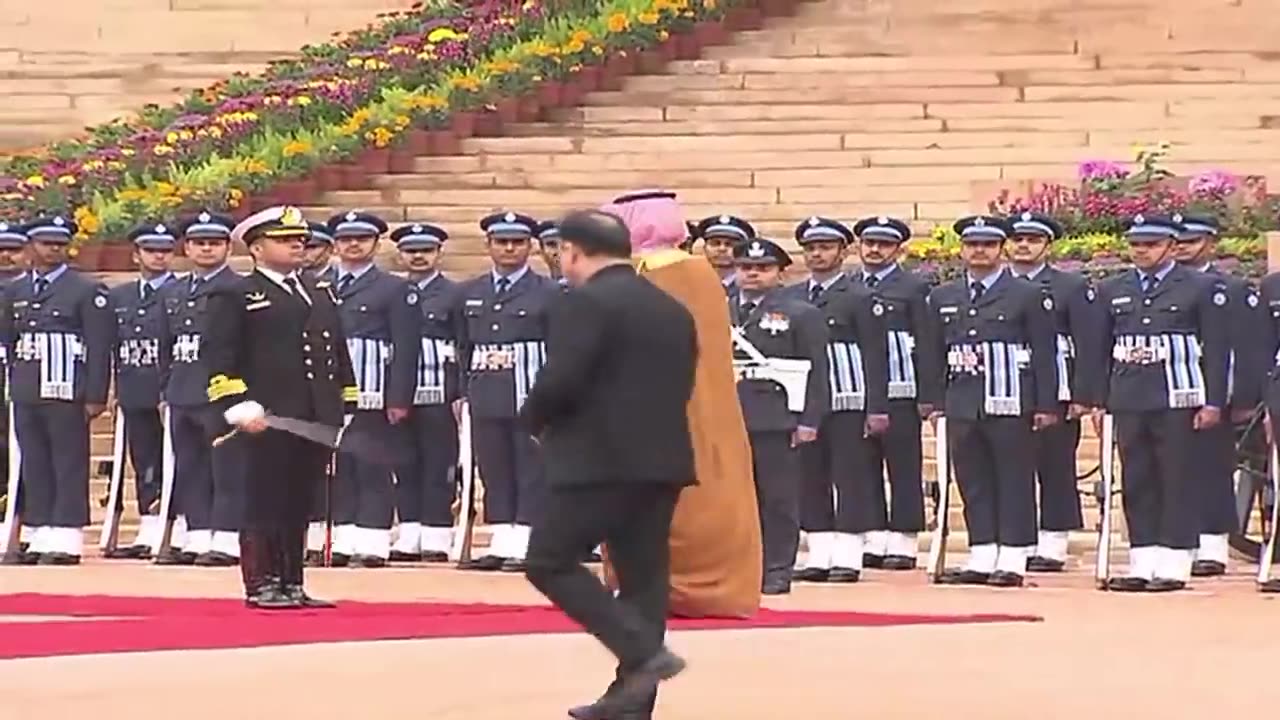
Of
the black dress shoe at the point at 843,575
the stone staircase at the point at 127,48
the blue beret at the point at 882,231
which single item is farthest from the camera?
the stone staircase at the point at 127,48

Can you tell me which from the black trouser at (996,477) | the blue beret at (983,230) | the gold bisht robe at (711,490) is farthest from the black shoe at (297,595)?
the blue beret at (983,230)

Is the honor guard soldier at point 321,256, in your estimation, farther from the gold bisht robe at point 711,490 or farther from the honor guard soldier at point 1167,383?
the gold bisht robe at point 711,490

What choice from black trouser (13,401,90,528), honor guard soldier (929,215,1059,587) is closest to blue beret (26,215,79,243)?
black trouser (13,401,90,528)

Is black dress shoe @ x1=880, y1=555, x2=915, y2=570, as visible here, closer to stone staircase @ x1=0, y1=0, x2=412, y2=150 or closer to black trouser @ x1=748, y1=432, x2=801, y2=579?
black trouser @ x1=748, y1=432, x2=801, y2=579

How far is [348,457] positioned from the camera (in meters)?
17.0

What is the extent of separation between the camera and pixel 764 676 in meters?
10.9

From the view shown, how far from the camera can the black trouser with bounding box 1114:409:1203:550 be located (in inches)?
602

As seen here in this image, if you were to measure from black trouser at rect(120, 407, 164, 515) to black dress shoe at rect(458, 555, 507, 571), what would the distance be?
1.95 meters

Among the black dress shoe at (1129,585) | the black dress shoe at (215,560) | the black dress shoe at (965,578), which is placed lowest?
the black dress shoe at (215,560)

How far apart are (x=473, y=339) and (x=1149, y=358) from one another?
3.59 metres

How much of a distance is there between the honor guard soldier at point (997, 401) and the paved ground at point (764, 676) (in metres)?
1.87

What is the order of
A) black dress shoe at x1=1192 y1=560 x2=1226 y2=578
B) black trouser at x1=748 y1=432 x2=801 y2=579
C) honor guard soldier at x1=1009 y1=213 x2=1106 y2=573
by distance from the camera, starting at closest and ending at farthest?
black trouser at x1=748 y1=432 x2=801 y2=579 → honor guard soldier at x1=1009 y1=213 x2=1106 y2=573 → black dress shoe at x1=1192 y1=560 x2=1226 y2=578

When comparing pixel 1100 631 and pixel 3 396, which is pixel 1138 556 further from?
pixel 3 396

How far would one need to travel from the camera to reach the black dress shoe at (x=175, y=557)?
17.0m
